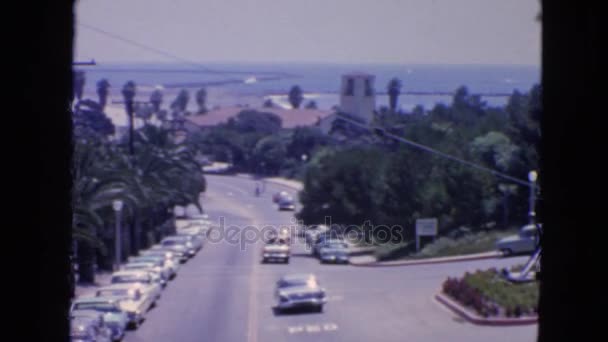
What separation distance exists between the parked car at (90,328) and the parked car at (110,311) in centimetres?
62

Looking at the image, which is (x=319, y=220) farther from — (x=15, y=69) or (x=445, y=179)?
(x=15, y=69)

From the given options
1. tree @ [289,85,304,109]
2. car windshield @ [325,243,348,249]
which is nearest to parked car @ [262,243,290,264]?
car windshield @ [325,243,348,249]

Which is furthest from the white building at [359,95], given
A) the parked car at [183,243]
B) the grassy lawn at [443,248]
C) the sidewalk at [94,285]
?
the sidewalk at [94,285]

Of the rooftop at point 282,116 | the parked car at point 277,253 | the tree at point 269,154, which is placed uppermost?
the rooftop at point 282,116

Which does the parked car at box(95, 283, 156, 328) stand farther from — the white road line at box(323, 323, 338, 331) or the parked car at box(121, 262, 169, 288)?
Answer: the white road line at box(323, 323, 338, 331)

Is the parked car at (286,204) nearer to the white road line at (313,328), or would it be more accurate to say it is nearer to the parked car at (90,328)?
the white road line at (313,328)

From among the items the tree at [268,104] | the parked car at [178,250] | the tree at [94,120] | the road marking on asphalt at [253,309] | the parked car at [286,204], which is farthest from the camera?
the tree at [268,104]

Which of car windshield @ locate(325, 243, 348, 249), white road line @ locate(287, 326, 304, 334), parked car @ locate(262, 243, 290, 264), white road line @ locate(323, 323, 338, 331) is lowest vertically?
parked car @ locate(262, 243, 290, 264)

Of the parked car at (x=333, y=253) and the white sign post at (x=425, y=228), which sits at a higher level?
the white sign post at (x=425, y=228)

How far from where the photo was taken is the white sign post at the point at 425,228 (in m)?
25.7

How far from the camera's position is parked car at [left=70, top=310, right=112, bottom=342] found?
1027 cm

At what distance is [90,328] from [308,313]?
679 cm

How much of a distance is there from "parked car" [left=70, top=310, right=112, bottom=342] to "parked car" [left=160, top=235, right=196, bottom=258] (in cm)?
1607

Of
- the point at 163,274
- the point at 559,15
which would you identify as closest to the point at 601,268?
the point at 559,15
